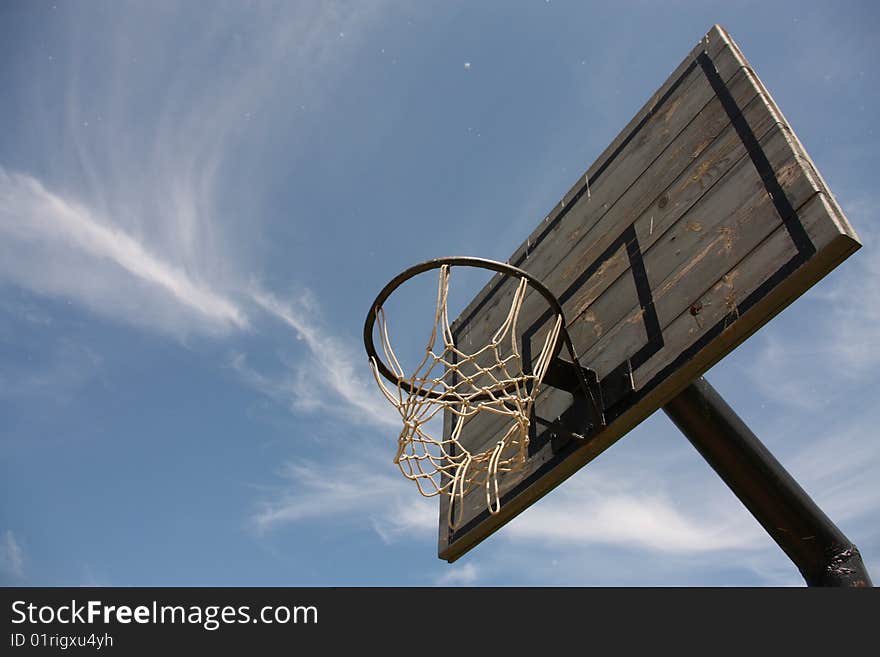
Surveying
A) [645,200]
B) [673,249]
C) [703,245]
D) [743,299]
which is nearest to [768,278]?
[743,299]

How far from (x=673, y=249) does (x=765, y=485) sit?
1164 millimetres

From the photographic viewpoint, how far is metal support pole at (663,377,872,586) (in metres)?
3.16

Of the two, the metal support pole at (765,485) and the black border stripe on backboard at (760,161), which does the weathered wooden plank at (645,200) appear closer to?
the black border stripe on backboard at (760,161)

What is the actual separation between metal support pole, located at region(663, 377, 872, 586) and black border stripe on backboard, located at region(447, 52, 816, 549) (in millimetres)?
512

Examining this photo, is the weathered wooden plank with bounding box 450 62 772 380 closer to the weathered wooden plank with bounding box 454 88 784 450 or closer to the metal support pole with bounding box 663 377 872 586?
the weathered wooden plank with bounding box 454 88 784 450

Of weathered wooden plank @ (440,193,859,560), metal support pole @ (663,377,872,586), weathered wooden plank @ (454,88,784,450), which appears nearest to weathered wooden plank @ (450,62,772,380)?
weathered wooden plank @ (454,88,784,450)

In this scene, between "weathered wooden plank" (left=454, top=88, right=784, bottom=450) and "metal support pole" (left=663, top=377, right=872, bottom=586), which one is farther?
"metal support pole" (left=663, top=377, right=872, bottom=586)

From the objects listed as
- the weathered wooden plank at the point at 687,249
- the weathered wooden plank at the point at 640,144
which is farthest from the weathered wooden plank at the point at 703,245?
Answer: the weathered wooden plank at the point at 640,144

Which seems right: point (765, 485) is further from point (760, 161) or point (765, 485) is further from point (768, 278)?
point (760, 161)

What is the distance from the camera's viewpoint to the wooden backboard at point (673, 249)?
2377mm
